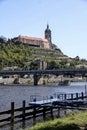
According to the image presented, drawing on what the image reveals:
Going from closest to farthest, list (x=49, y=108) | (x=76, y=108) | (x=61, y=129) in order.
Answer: (x=61, y=129) < (x=76, y=108) < (x=49, y=108)

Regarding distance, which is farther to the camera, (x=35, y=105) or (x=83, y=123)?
(x=35, y=105)

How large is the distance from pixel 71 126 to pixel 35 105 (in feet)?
69.6

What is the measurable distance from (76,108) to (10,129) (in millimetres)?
8324

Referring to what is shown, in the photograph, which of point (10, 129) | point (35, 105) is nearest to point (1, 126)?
point (10, 129)

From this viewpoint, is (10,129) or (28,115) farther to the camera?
(28,115)

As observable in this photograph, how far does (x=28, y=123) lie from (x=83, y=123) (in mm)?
17280

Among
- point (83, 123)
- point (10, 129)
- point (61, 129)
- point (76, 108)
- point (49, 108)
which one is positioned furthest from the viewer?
point (49, 108)

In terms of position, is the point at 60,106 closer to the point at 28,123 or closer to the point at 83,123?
the point at 28,123

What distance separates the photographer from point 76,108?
153 feet

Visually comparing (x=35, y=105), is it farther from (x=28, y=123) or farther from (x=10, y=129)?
(x=10, y=129)

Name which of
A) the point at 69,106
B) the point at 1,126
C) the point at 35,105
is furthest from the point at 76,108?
the point at 1,126

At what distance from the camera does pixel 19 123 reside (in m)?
46.9

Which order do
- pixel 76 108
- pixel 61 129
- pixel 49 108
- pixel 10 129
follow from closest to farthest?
pixel 61 129, pixel 10 129, pixel 76 108, pixel 49 108

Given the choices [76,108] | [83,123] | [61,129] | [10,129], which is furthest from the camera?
[76,108]
